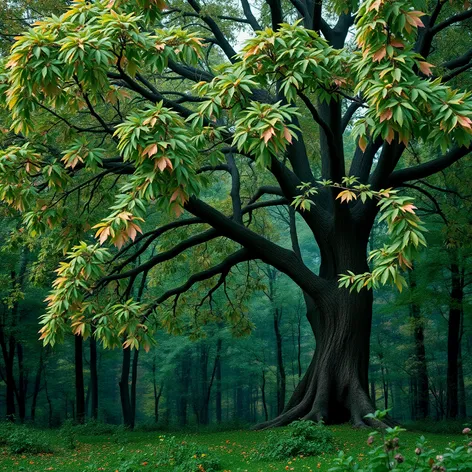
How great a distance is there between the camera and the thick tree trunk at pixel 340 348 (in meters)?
14.4

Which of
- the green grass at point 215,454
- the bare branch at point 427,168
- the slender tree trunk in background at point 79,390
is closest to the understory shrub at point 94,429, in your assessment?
the slender tree trunk in background at point 79,390

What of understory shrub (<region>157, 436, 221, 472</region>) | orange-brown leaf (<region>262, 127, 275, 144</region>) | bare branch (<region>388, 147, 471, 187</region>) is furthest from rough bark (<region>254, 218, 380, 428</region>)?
orange-brown leaf (<region>262, 127, 275, 144</region>)

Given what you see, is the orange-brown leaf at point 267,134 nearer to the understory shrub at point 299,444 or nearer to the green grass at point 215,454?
the green grass at point 215,454

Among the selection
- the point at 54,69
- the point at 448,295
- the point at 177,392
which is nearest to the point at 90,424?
the point at 448,295

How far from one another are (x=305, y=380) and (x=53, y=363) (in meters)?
26.5

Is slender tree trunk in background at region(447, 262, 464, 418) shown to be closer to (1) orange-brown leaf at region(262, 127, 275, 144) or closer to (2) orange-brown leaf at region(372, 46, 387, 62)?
(2) orange-brown leaf at region(372, 46, 387, 62)

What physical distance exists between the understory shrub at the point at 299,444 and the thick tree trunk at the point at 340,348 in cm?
352

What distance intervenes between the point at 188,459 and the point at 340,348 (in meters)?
6.56

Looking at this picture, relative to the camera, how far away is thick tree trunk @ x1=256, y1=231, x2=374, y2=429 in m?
14.4

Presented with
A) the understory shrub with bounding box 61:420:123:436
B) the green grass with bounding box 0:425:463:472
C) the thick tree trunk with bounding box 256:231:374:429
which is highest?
the thick tree trunk with bounding box 256:231:374:429

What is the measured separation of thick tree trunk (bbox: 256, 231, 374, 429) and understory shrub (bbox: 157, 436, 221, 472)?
17.0ft

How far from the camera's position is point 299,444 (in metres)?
10.0

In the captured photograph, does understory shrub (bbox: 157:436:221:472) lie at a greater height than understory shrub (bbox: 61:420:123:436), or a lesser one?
greater

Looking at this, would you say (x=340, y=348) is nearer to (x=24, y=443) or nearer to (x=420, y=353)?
(x=24, y=443)
